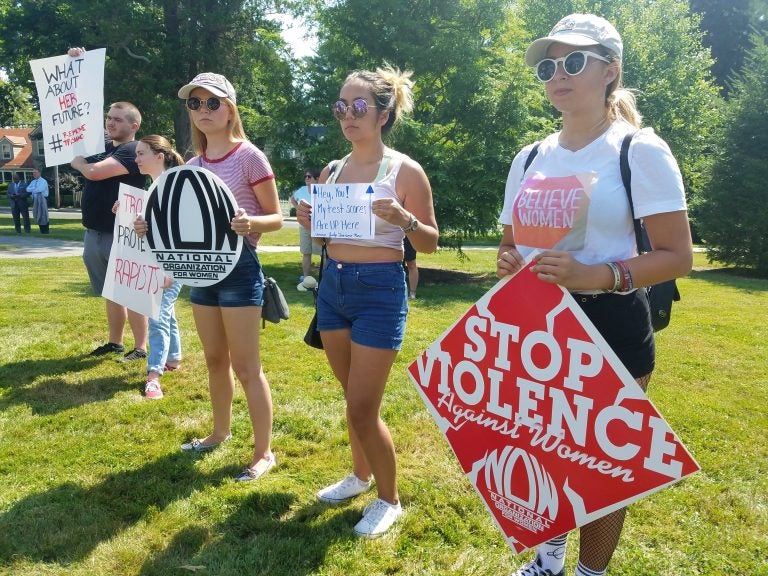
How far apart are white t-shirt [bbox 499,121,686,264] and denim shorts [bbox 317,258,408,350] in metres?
0.76

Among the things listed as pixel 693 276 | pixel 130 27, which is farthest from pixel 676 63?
pixel 130 27

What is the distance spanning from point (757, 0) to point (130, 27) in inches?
1287

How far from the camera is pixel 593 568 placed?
2299 mm

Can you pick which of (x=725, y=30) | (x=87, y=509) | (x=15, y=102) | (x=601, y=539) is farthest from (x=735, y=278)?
(x=15, y=102)

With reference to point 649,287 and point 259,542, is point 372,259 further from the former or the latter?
point 259,542

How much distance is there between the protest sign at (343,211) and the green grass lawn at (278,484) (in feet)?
4.70

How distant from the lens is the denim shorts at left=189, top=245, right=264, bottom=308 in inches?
126

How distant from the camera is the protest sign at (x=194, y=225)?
10.2 ft

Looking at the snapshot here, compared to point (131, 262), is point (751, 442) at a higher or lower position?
lower

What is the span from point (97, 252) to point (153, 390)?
1.43 meters

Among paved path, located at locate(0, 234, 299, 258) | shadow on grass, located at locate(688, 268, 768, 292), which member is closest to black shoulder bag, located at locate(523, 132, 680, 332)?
shadow on grass, located at locate(688, 268, 768, 292)

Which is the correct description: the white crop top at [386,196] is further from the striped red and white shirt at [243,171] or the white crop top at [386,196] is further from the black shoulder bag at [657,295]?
the black shoulder bag at [657,295]

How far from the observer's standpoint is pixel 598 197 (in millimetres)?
1939

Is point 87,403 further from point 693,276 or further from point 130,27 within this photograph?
point 130,27
